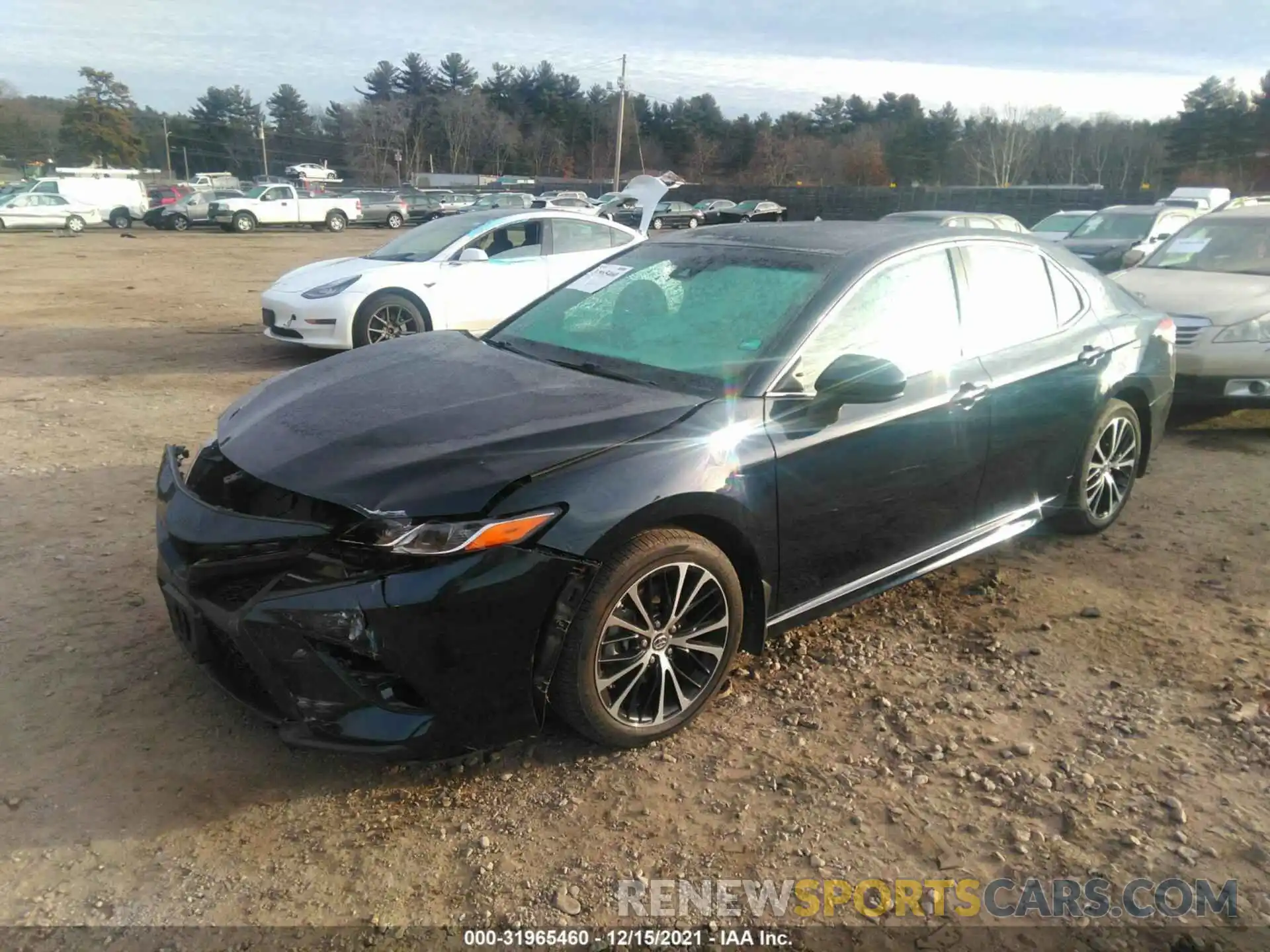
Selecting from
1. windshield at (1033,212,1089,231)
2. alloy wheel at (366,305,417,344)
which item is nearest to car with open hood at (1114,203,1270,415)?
alloy wheel at (366,305,417,344)

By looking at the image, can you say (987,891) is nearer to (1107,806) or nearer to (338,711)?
(1107,806)

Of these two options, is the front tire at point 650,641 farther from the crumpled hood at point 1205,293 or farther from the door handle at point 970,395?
the crumpled hood at point 1205,293

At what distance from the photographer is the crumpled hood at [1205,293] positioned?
712 centimetres

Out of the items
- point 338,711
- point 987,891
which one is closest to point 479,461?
point 338,711

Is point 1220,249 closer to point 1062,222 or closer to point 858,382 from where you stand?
point 858,382

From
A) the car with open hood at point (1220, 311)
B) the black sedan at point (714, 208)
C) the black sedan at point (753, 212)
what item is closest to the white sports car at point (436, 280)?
the car with open hood at point (1220, 311)

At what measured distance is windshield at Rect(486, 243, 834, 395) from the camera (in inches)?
136

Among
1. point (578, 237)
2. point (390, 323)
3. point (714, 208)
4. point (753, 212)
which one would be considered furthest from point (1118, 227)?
point (714, 208)

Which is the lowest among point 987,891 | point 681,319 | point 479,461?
point 987,891

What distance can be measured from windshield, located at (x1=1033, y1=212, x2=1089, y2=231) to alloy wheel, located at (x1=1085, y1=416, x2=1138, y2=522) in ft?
44.7

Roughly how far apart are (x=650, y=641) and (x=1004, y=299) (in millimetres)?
2394

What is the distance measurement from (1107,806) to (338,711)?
2.31 m

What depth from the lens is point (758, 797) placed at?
2.87m

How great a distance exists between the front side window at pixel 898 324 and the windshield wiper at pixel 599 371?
51 centimetres
